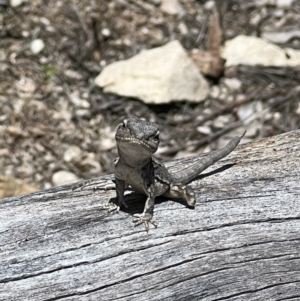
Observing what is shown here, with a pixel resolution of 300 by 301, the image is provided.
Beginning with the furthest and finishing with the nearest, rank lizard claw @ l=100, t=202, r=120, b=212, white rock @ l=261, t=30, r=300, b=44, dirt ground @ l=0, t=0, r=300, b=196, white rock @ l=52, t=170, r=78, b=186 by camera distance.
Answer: white rock @ l=261, t=30, r=300, b=44 → dirt ground @ l=0, t=0, r=300, b=196 → white rock @ l=52, t=170, r=78, b=186 → lizard claw @ l=100, t=202, r=120, b=212

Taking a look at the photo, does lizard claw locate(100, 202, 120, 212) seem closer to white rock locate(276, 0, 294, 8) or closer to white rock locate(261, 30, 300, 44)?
white rock locate(261, 30, 300, 44)

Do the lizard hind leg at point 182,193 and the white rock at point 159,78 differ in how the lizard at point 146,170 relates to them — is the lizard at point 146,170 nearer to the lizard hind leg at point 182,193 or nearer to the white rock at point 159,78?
the lizard hind leg at point 182,193

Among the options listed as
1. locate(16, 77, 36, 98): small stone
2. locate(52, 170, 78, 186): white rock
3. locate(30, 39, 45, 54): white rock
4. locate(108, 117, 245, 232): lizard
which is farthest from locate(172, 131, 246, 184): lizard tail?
locate(30, 39, 45, 54): white rock

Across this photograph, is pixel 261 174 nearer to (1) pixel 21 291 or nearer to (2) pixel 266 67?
(1) pixel 21 291

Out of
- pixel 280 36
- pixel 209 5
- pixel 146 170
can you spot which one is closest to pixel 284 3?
pixel 280 36

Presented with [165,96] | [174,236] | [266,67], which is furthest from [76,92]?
[174,236]

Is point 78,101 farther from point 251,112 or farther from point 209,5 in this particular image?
point 209,5
